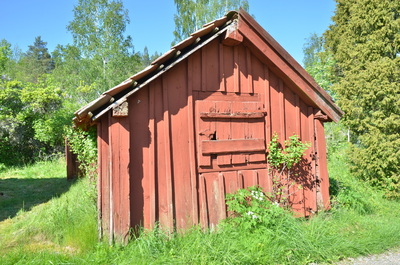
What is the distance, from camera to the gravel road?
182 inches

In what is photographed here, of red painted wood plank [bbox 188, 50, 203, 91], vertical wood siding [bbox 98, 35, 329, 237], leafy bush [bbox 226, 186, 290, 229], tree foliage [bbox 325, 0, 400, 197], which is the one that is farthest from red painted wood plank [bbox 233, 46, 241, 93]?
tree foliage [bbox 325, 0, 400, 197]

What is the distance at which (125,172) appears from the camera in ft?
14.8

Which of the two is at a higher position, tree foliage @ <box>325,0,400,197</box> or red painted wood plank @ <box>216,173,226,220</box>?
tree foliage @ <box>325,0,400,197</box>

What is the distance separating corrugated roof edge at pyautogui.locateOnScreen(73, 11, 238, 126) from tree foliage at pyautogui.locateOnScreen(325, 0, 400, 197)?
6.61 meters

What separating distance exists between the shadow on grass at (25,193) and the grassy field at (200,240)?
0.39 m

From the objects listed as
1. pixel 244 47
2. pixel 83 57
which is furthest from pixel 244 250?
pixel 83 57

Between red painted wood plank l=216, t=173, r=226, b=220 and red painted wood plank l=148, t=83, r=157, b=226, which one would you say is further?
red painted wood plank l=216, t=173, r=226, b=220

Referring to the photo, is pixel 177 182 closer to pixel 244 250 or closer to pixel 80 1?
pixel 244 250

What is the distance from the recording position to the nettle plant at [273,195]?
16.3 ft

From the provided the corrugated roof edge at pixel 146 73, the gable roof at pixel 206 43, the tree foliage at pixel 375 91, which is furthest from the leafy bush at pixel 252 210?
the tree foliage at pixel 375 91

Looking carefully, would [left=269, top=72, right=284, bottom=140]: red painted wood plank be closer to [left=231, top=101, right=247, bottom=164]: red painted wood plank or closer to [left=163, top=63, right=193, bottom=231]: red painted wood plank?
[left=231, top=101, right=247, bottom=164]: red painted wood plank

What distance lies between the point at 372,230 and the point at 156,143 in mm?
4442

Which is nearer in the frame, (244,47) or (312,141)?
(244,47)

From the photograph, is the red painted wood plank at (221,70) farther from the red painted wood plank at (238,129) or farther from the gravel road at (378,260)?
the gravel road at (378,260)
